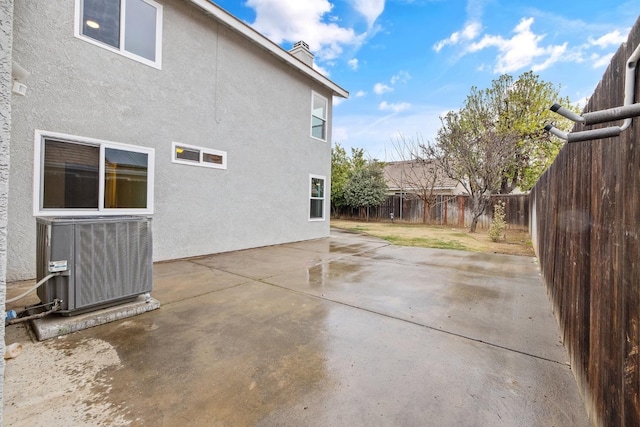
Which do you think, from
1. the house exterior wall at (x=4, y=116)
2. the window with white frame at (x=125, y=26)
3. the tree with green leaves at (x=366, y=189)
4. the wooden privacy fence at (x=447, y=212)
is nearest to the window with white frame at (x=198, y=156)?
the window with white frame at (x=125, y=26)

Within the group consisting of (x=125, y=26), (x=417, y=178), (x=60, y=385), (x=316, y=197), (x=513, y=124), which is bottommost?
(x=60, y=385)

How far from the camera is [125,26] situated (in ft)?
17.5

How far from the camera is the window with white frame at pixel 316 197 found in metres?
10.1

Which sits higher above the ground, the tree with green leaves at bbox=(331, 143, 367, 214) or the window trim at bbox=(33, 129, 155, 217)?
the tree with green leaves at bbox=(331, 143, 367, 214)

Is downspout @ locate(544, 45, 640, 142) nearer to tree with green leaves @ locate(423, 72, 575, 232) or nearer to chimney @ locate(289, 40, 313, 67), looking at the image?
chimney @ locate(289, 40, 313, 67)

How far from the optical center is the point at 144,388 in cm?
205

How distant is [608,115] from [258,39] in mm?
8176

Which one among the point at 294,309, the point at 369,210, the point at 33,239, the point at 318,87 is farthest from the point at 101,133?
the point at 369,210

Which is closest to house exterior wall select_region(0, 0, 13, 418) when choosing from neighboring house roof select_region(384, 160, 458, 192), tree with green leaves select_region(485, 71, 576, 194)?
neighboring house roof select_region(384, 160, 458, 192)

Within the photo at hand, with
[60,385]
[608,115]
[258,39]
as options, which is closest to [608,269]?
[608,115]

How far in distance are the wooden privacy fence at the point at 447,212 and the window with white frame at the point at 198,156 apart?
44.7ft

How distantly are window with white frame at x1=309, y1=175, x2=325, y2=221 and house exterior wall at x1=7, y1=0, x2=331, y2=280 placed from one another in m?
0.27

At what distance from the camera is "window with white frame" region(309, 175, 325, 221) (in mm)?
10051

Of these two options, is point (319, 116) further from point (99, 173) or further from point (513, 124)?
point (513, 124)
